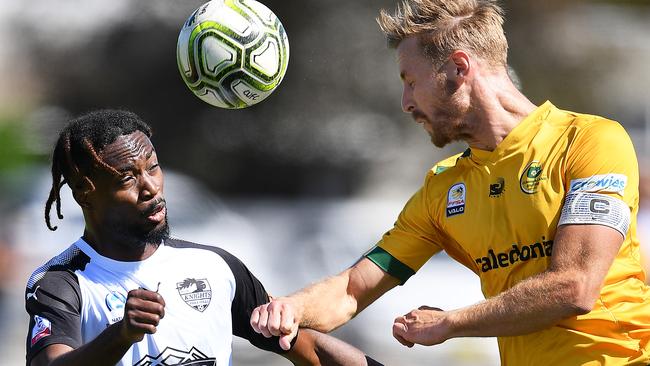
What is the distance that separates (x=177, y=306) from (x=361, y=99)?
1228 cm

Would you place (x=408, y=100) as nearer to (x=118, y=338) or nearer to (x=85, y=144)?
(x=85, y=144)

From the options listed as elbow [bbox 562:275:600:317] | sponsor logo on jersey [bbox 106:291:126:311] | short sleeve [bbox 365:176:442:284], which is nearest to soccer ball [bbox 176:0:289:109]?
short sleeve [bbox 365:176:442:284]

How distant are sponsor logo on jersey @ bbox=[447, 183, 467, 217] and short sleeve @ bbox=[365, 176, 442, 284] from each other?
0.17 m

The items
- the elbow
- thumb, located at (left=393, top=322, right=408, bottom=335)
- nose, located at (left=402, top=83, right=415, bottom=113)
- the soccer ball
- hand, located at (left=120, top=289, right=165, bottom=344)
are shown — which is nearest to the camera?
hand, located at (left=120, top=289, right=165, bottom=344)

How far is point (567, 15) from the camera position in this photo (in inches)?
683

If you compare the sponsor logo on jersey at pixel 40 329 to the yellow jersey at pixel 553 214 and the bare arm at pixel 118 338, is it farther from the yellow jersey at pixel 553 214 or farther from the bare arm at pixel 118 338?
the yellow jersey at pixel 553 214

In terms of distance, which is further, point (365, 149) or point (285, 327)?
point (365, 149)

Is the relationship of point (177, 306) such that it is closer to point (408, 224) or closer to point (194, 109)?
point (408, 224)

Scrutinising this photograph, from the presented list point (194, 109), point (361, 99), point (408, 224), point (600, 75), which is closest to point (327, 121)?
point (361, 99)

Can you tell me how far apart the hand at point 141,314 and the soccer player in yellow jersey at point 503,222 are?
0.63 m

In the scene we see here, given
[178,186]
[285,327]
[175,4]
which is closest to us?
[285,327]

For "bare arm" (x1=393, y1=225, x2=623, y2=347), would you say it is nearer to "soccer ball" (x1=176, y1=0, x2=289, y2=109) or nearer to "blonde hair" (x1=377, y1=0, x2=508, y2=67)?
"blonde hair" (x1=377, y1=0, x2=508, y2=67)

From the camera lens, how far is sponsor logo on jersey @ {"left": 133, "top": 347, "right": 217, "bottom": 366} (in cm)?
435

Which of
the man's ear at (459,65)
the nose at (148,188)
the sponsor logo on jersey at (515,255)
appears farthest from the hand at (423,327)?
the nose at (148,188)
